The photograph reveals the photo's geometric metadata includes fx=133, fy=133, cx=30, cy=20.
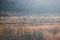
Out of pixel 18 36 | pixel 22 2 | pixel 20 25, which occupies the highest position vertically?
pixel 22 2

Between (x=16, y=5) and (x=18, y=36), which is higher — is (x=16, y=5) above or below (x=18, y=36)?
above

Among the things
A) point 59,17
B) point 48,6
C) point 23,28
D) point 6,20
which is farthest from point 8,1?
point 59,17

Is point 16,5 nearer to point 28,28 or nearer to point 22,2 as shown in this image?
point 22,2

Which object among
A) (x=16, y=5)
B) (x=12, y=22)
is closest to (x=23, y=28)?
(x=12, y=22)

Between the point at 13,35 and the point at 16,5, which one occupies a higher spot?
the point at 16,5

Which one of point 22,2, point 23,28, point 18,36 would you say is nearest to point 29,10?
point 22,2

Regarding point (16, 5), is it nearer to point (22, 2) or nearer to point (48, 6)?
point (22, 2)

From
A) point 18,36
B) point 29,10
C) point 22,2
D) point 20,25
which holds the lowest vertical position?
point 18,36

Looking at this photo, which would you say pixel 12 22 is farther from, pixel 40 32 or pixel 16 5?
pixel 40 32
